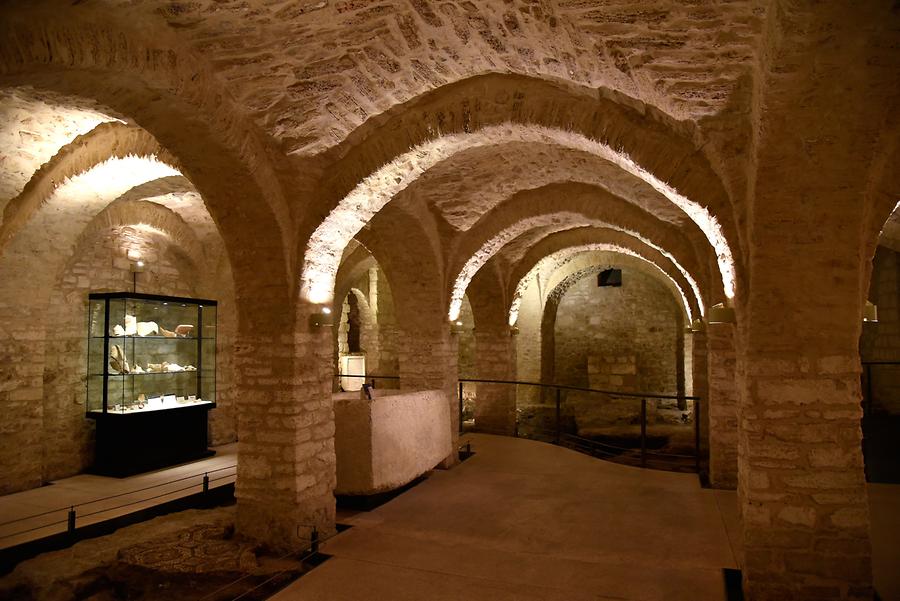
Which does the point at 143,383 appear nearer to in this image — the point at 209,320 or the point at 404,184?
the point at 209,320

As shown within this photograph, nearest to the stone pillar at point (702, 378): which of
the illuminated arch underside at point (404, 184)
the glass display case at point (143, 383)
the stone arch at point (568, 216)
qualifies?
the stone arch at point (568, 216)

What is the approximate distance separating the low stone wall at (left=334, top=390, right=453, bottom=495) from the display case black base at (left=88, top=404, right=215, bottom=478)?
3.13 m

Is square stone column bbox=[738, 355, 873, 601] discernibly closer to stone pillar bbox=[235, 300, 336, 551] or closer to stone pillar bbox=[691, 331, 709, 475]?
stone pillar bbox=[235, 300, 336, 551]

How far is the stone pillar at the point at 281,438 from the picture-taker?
501 cm

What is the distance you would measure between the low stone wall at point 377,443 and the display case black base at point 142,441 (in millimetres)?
3132

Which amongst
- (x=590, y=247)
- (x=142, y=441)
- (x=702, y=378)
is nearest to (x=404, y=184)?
(x=142, y=441)

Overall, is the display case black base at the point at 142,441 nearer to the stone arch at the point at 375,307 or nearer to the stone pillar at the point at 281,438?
the stone pillar at the point at 281,438

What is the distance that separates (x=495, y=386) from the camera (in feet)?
35.6

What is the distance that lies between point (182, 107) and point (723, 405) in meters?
6.21

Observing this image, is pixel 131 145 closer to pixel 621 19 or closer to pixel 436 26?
pixel 436 26

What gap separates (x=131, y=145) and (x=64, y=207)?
5.13 ft

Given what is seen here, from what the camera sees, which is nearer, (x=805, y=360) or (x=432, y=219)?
(x=805, y=360)

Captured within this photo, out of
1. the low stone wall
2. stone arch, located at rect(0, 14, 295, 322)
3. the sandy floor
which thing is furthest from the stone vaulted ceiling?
the sandy floor

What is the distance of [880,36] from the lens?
278 centimetres
